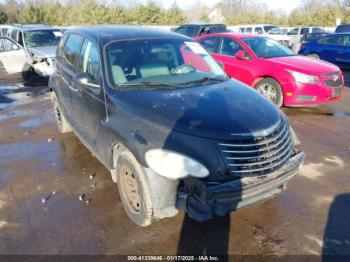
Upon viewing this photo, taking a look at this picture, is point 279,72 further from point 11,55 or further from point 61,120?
point 11,55

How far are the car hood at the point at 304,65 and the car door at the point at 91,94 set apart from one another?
455 centimetres

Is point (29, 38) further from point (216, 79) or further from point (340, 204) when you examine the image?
point (340, 204)

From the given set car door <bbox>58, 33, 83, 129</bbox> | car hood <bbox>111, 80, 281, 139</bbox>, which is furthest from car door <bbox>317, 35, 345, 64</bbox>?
car door <bbox>58, 33, 83, 129</bbox>

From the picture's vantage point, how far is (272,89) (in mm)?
7336

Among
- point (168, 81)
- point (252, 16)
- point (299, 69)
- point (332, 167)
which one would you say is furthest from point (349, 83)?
point (252, 16)

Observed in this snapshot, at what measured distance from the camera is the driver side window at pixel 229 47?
320 inches

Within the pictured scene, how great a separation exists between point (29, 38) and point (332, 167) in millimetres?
11672

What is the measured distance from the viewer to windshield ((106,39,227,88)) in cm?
374

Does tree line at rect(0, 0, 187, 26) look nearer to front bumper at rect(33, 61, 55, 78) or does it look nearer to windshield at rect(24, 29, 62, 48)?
windshield at rect(24, 29, 62, 48)

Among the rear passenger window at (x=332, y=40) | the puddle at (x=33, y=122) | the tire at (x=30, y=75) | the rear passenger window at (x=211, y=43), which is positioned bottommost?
the tire at (x=30, y=75)

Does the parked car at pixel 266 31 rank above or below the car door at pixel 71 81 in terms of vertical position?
below

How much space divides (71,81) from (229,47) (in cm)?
488

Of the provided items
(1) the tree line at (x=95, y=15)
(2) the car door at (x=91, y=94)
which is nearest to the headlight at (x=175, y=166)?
(2) the car door at (x=91, y=94)

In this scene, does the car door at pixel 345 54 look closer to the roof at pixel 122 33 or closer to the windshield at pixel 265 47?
the windshield at pixel 265 47
